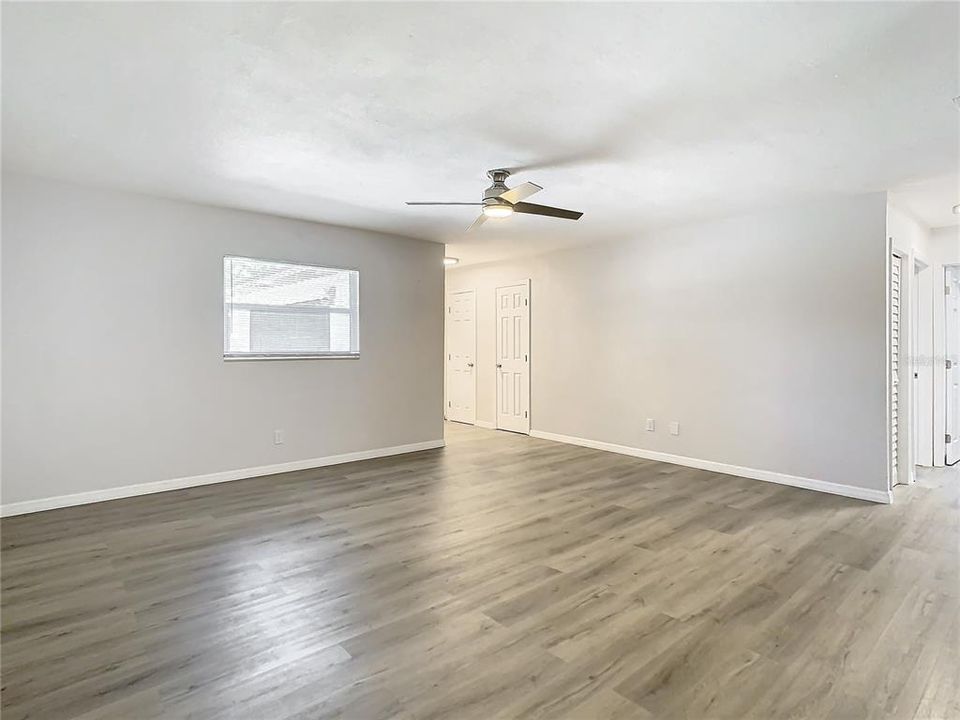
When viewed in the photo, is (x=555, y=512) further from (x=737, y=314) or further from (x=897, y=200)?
(x=897, y=200)

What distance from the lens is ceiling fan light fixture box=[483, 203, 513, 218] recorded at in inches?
142

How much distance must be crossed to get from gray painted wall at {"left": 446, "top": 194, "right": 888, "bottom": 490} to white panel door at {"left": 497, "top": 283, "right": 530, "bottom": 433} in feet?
1.13

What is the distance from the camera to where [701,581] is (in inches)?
111

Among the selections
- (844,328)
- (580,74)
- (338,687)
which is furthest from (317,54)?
(844,328)

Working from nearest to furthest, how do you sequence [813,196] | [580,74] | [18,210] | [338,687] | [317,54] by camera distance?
[338,687]
[317,54]
[580,74]
[18,210]
[813,196]

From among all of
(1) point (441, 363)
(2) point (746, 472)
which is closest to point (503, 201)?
(1) point (441, 363)

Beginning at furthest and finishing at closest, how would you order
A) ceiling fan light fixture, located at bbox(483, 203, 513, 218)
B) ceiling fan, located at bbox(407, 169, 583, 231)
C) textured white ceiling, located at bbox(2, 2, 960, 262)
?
1. ceiling fan light fixture, located at bbox(483, 203, 513, 218)
2. ceiling fan, located at bbox(407, 169, 583, 231)
3. textured white ceiling, located at bbox(2, 2, 960, 262)

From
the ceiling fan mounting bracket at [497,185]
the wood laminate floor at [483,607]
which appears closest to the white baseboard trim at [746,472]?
the wood laminate floor at [483,607]

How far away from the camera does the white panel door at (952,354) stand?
5496 mm

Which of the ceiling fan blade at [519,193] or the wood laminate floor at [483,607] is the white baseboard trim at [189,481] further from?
the ceiling fan blade at [519,193]

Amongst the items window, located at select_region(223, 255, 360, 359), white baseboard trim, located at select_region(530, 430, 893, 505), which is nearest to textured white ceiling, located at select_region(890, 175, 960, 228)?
white baseboard trim, located at select_region(530, 430, 893, 505)

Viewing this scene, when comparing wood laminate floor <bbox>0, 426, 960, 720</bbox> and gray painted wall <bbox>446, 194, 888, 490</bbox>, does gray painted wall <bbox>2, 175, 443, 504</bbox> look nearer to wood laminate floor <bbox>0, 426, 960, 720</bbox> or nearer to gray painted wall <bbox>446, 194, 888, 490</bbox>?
wood laminate floor <bbox>0, 426, 960, 720</bbox>

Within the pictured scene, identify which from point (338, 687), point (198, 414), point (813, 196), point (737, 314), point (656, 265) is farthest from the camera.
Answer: point (656, 265)

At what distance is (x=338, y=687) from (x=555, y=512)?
2316 mm
